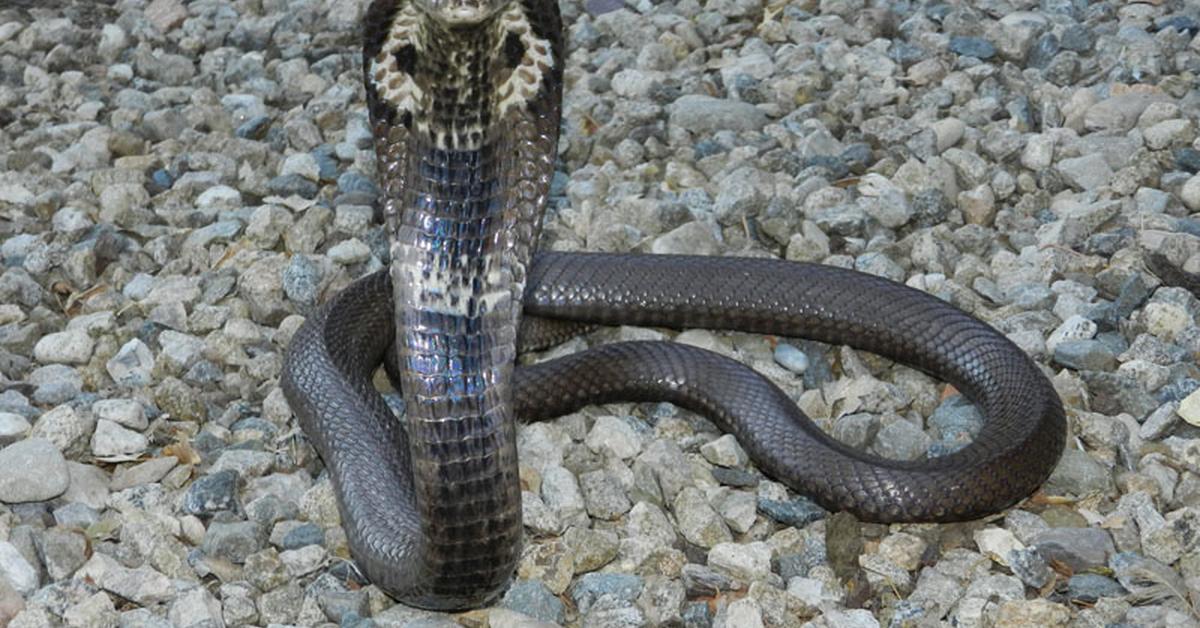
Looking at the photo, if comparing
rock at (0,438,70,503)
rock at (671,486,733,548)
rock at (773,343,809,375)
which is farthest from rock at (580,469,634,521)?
rock at (0,438,70,503)

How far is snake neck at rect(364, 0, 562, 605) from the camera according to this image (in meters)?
3.53

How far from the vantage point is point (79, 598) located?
4125 mm

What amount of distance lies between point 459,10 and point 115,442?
222 cm

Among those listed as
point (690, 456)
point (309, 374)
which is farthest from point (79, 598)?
point (690, 456)

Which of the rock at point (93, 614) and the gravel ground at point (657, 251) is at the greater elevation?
the rock at point (93, 614)

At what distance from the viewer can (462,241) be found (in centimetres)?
362

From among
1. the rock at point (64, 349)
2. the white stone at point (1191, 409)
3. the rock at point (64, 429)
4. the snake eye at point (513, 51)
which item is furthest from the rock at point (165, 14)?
the white stone at point (1191, 409)

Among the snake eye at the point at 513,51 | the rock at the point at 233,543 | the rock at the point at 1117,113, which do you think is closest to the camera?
the snake eye at the point at 513,51

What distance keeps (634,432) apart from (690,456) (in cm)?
18

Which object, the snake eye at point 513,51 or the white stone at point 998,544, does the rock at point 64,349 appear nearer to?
the snake eye at point 513,51

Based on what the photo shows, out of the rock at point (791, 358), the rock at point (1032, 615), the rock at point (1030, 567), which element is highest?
the rock at point (1032, 615)

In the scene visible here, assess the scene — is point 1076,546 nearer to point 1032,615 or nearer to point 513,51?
point 1032,615

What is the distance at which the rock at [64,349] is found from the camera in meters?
5.34

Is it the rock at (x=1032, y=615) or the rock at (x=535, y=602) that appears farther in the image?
the rock at (x=535, y=602)
